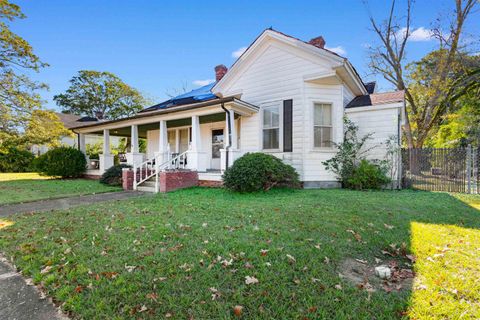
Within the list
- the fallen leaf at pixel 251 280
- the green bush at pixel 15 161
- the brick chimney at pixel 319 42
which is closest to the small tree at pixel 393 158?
the brick chimney at pixel 319 42

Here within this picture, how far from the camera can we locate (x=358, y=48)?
21625 millimetres

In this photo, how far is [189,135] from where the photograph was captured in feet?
44.2

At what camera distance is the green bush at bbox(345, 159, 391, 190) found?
8.96m

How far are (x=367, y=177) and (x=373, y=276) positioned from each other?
6963mm

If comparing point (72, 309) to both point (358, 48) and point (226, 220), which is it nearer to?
point (226, 220)

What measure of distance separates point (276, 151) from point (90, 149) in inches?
756

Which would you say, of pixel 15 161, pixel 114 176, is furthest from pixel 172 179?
Answer: pixel 15 161

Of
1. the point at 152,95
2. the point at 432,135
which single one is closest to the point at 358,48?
the point at 432,135

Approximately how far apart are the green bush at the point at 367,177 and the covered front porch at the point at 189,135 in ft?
14.8

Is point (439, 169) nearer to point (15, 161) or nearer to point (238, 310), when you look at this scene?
point (238, 310)

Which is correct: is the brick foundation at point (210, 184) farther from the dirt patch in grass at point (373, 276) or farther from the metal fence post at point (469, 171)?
the metal fence post at point (469, 171)

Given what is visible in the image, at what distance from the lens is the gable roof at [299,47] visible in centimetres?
879

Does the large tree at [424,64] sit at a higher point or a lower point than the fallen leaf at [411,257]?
higher

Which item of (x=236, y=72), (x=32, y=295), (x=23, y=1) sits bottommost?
(x=32, y=295)
